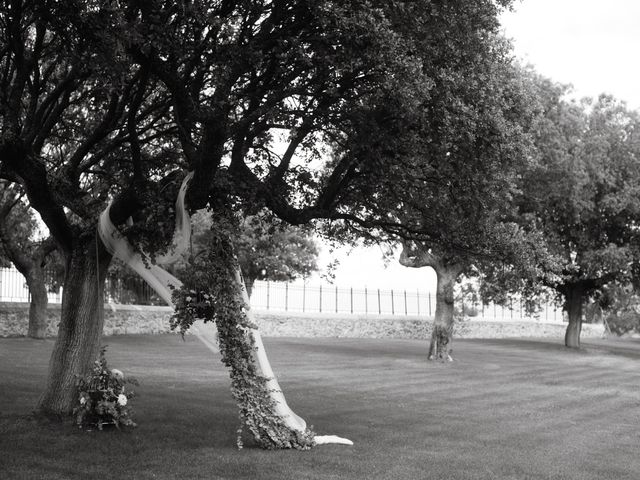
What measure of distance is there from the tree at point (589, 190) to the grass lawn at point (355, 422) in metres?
7.17

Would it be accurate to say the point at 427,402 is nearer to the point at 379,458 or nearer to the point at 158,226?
the point at 379,458

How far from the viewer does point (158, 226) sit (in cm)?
1139

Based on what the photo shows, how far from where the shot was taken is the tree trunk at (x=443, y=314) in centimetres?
2892

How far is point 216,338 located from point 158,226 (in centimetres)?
189

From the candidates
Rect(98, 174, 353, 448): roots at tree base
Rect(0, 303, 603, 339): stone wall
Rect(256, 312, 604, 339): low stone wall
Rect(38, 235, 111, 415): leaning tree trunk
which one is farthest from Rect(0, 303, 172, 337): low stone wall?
Rect(98, 174, 353, 448): roots at tree base

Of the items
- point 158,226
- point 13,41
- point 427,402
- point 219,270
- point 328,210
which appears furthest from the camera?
point 427,402

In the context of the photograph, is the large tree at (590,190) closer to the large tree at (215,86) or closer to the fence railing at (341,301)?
the fence railing at (341,301)

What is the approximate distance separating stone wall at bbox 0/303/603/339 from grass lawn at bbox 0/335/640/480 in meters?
3.02

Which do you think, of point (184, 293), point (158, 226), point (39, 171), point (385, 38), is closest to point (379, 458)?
point (184, 293)

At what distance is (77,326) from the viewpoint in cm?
1234

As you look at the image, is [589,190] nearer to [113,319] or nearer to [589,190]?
[589,190]

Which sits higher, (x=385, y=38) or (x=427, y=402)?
(x=385, y=38)

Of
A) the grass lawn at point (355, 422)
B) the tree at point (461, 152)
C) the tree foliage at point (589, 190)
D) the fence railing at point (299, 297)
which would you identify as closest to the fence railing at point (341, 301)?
the fence railing at point (299, 297)

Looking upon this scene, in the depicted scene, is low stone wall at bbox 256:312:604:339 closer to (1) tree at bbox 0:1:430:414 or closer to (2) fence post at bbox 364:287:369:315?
(2) fence post at bbox 364:287:369:315
